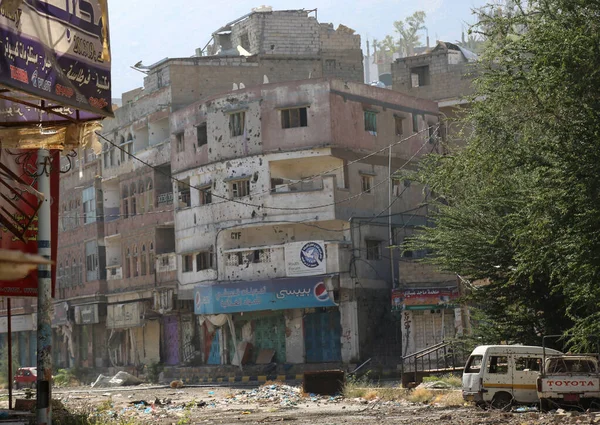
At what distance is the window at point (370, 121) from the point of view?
4806 cm

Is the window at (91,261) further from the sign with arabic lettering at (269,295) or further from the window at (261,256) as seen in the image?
the window at (261,256)

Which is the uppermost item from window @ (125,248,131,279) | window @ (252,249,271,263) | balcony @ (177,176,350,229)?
balcony @ (177,176,350,229)

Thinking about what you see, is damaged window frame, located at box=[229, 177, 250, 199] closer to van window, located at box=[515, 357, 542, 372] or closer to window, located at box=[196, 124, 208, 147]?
window, located at box=[196, 124, 208, 147]

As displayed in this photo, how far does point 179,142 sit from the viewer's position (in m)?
51.9

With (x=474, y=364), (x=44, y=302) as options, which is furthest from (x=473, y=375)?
(x=44, y=302)

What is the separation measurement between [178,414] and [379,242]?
75.5 feet

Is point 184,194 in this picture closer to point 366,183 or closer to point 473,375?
point 366,183

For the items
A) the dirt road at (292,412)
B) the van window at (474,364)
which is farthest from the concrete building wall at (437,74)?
the van window at (474,364)

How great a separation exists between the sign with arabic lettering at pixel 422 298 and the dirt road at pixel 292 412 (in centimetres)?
925

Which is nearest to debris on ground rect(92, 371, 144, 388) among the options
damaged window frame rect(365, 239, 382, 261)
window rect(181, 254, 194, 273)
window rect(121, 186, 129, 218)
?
window rect(181, 254, 194, 273)

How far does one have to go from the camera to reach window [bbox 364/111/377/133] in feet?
158

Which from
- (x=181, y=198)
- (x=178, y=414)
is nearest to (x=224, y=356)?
(x=181, y=198)

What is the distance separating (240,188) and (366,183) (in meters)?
5.56

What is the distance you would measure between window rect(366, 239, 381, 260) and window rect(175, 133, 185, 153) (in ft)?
34.6
